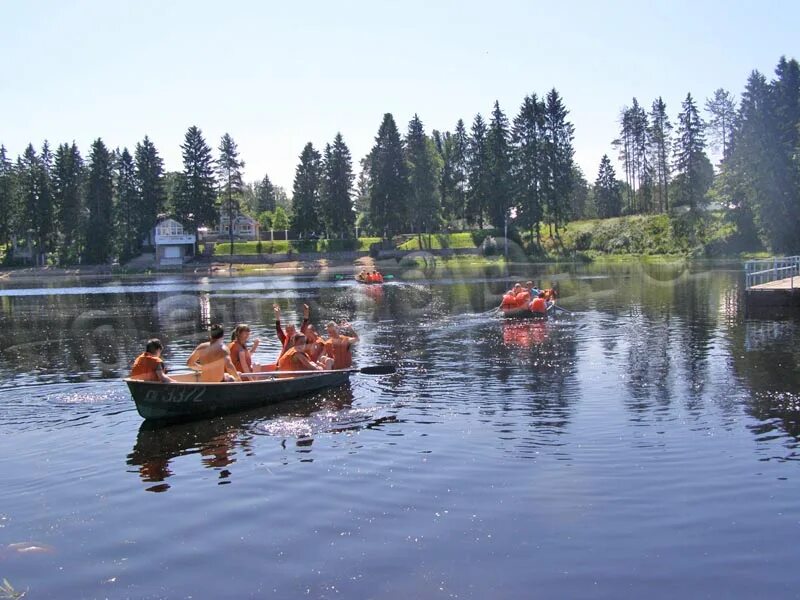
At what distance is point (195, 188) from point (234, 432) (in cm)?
10049

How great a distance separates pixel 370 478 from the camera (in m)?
12.1

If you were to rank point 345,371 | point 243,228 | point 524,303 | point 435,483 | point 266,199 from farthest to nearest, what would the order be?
point 266,199, point 243,228, point 524,303, point 345,371, point 435,483

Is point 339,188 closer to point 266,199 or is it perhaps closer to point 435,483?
point 266,199

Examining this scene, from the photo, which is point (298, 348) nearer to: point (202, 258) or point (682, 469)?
point (682, 469)

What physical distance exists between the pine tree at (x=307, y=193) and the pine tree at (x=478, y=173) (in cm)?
2335

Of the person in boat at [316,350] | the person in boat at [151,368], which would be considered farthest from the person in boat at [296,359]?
the person in boat at [151,368]

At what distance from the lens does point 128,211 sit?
365 ft

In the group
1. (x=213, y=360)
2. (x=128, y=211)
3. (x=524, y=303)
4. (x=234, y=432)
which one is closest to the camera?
(x=234, y=432)

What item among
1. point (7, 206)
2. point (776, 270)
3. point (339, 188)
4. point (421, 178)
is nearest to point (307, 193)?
point (339, 188)

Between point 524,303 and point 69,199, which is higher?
point 69,199

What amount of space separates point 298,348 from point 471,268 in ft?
234

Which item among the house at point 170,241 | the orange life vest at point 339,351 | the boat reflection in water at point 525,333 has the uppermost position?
the house at point 170,241

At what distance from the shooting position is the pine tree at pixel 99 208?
10800 cm

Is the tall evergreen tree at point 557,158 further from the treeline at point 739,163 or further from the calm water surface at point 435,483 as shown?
the calm water surface at point 435,483
